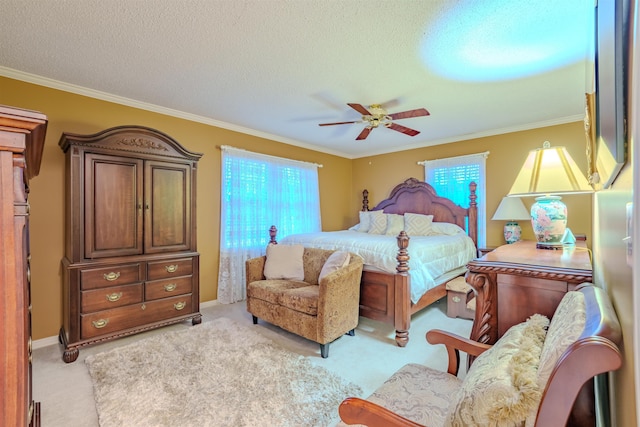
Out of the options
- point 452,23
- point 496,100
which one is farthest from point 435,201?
point 452,23

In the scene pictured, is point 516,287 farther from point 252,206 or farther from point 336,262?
point 252,206

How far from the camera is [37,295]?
270cm

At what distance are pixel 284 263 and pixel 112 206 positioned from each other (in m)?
1.79

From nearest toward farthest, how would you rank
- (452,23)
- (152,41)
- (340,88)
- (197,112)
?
(452,23), (152,41), (340,88), (197,112)

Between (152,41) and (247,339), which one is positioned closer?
(152,41)

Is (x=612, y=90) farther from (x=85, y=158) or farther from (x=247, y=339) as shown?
(x=85, y=158)

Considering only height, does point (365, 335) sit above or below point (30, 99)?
below

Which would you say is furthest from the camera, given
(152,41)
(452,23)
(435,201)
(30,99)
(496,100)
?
(435,201)

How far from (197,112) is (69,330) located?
2.63 m

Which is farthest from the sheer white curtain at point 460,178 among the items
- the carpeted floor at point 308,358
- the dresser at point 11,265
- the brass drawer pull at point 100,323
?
the dresser at point 11,265

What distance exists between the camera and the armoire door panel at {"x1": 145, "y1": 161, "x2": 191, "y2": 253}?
9.66ft

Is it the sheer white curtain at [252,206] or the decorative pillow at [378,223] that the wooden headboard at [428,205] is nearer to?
the decorative pillow at [378,223]

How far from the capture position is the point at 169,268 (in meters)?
3.01

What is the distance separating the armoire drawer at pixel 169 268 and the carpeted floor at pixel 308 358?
60 cm
